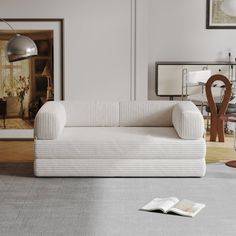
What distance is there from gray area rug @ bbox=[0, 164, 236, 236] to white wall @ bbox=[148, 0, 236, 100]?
12.7ft

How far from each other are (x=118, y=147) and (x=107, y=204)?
2.73 feet

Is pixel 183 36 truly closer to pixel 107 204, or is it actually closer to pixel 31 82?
pixel 31 82

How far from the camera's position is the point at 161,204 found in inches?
170

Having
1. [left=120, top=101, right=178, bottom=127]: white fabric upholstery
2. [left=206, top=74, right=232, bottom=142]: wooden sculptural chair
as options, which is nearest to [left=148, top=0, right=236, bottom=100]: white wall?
[left=206, top=74, right=232, bottom=142]: wooden sculptural chair

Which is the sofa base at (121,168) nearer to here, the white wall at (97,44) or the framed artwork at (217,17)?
the white wall at (97,44)

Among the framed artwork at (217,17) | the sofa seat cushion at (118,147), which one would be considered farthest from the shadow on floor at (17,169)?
the framed artwork at (217,17)

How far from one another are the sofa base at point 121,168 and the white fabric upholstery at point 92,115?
2.29 ft

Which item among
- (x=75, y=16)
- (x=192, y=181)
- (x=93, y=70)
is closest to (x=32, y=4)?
(x=75, y=16)

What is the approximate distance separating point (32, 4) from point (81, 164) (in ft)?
8.14

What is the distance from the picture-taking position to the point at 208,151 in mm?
6531

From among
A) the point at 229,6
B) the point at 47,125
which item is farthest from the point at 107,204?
the point at 229,6

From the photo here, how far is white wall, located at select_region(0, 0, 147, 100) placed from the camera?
6.85 metres

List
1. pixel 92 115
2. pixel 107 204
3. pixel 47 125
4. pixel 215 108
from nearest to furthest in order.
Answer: pixel 107 204 < pixel 47 125 < pixel 92 115 < pixel 215 108

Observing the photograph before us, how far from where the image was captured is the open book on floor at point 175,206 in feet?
13.8
